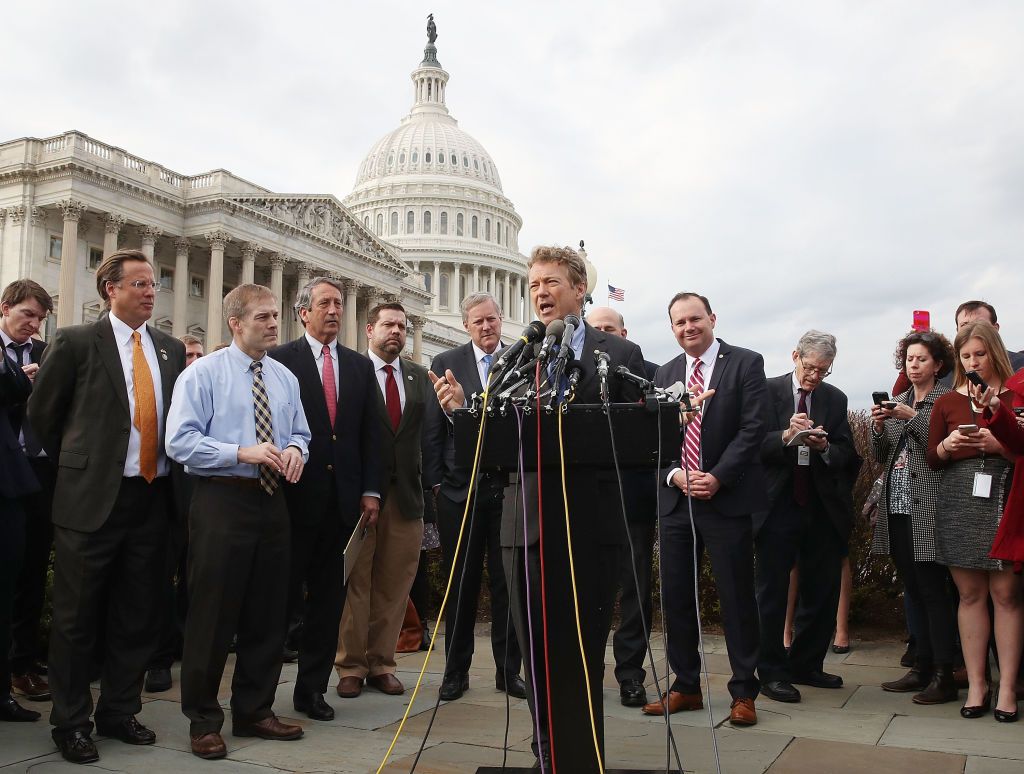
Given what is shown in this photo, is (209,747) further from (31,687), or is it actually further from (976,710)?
(976,710)

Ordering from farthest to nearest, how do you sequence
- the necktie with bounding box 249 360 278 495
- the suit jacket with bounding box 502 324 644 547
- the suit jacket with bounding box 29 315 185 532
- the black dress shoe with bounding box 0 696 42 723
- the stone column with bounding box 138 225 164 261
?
the stone column with bounding box 138 225 164 261, the black dress shoe with bounding box 0 696 42 723, the necktie with bounding box 249 360 278 495, the suit jacket with bounding box 29 315 185 532, the suit jacket with bounding box 502 324 644 547

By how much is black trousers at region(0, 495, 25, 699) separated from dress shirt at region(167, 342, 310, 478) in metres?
1.01

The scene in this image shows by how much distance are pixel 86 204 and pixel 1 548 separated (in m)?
45.0

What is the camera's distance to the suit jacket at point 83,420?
15.6 ft

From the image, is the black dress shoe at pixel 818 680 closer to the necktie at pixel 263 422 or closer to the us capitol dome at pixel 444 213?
the necktie at pixel 263 422

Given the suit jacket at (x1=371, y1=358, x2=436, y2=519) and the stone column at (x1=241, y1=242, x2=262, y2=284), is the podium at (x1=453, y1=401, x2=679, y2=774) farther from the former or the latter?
the stone column at (x1=241, y1=242, x2=262, y2=284)

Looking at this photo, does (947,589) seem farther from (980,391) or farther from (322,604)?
(322,604)

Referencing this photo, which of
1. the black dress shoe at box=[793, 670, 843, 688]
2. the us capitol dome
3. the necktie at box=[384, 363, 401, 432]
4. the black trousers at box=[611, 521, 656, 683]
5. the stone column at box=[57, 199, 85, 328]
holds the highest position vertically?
the us capitol dome

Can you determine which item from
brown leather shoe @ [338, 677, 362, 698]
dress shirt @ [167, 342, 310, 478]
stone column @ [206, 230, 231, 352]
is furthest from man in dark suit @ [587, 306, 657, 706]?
stone column @ [206, 230, 231, 352]

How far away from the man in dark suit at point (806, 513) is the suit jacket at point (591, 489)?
7.21 feet

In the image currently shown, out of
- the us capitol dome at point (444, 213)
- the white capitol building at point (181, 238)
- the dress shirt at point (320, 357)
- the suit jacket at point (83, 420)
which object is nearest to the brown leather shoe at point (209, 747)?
the suit jacket at point (83, 420)

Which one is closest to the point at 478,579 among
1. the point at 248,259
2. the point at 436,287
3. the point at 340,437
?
the point at 340,437

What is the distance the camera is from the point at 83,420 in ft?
15.9

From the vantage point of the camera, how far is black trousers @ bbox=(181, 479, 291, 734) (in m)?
4.71
